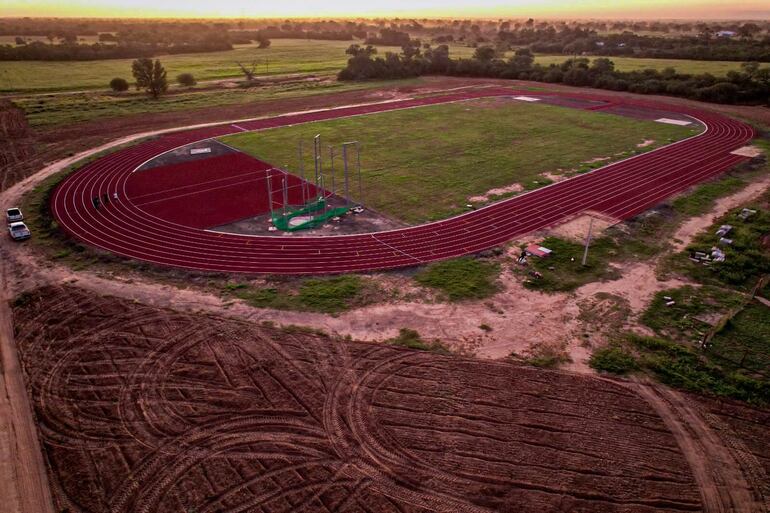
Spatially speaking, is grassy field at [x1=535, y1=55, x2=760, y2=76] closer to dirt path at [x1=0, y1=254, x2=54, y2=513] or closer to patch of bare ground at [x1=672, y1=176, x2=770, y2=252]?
patch of bare ground at [x1=672, y1=176, x2=770, y2=252]

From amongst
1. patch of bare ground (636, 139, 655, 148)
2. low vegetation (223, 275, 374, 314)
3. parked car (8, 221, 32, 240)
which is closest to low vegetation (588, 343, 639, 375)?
low vegetation (223, 275, 374, 314)

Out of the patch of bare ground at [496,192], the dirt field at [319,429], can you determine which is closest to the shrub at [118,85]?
the patch of bare ground at [496,192]

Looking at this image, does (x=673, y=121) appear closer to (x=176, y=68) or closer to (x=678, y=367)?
(x=678, y=367)

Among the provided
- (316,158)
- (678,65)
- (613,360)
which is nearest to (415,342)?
(613,360)

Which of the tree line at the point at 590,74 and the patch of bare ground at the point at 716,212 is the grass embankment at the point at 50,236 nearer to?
the patch of bare ground at the point at 716,212

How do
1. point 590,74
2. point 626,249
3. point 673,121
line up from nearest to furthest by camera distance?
1. point 626,249
2. point 673,121
3. point 590,74
